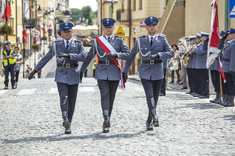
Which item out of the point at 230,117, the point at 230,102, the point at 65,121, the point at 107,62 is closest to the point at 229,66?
the point at 230,102

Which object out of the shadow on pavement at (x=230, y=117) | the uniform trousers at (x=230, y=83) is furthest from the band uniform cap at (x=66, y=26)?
the uniform trousers at (x=230, y=83)

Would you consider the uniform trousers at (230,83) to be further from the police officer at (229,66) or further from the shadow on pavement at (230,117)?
the shadow on pavement at (230,117)

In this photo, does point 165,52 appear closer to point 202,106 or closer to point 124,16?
point 202,106

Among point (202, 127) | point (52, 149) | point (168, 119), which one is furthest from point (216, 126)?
point (52, 149)

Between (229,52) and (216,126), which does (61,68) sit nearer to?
(216,126)

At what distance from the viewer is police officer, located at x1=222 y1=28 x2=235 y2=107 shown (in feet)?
42.0

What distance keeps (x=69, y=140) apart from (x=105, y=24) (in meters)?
2.12

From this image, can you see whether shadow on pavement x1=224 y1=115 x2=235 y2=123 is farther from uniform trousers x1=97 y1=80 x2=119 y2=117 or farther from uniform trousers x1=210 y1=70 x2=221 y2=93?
uniform trousers x1=210 y1=70 x2=221 y2=93

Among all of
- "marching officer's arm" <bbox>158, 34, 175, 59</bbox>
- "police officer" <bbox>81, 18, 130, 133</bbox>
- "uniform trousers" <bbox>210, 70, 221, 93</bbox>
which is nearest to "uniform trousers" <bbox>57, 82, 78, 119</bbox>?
"police officer" <bbox>81, 18, 130, 133</bbox>

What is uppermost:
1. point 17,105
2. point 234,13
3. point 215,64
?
point 234,13

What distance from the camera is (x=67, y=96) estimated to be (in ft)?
30.8

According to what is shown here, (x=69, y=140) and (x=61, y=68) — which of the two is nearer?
(x=69, y=140)

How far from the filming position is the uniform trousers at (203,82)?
16.2 m

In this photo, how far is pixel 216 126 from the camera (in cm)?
992
